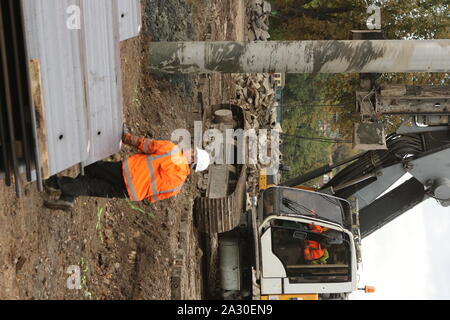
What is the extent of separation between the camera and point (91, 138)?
5.95m

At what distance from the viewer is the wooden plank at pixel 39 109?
459 cm

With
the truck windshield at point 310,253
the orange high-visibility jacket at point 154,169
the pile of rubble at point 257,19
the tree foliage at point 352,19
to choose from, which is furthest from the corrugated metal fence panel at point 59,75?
the tree foliage at point 352,19

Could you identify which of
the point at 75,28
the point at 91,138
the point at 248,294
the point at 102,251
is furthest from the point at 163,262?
the point at 75,28

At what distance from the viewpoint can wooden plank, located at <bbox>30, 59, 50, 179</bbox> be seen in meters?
4.59

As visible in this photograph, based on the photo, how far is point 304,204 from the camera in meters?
10.3

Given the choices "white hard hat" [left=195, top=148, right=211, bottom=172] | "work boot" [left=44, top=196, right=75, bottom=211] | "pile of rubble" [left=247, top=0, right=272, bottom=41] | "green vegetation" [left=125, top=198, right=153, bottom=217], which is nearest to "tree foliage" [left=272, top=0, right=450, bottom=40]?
"pile of rubble" [left=247, top=0, right=272, bottom=41]

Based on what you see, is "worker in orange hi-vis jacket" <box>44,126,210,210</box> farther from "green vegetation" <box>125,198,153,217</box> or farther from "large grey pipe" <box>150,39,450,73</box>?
"large grey pipe" <box>150,39,450,73</box>

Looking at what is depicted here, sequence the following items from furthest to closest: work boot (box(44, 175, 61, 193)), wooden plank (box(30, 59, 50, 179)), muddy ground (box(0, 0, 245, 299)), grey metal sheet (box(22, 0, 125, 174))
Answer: work boot (box(44, 175, 61, 193))
muddy ground (box(0, 0, 245, 299))
grey metal sheet (box(22, 0, 125, 174))
wooden plank (box(30, 59, 50, 179))

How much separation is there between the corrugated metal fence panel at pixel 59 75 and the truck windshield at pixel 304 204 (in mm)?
5182

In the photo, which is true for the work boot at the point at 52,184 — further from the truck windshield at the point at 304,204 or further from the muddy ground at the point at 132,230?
the truck windshield at the point at 304,204

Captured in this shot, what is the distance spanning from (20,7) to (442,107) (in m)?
7.23

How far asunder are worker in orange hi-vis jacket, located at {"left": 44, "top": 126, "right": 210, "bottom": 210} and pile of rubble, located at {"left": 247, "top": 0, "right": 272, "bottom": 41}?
48.1 ft

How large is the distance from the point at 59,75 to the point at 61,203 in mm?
1914

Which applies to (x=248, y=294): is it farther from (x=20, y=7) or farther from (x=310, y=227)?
(x=20, y=7)
